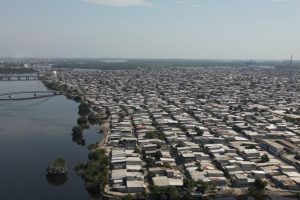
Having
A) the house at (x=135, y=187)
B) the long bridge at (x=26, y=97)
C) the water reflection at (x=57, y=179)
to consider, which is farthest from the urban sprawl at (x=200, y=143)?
the long bridge at (x=26, y=97)

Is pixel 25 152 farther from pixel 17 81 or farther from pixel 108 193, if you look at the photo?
pixel 17 81

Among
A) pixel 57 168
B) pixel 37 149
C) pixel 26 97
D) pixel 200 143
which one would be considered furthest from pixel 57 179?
pixel 26 97

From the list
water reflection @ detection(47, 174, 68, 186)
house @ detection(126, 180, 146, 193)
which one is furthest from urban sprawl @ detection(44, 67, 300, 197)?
water reflection @ detection(47, 174, 68, 186)

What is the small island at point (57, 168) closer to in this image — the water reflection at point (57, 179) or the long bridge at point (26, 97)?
the water reflection at point (57, 179)

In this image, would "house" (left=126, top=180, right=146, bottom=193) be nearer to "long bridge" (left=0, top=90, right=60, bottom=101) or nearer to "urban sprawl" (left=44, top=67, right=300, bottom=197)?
"urban sprawl" (left=44, top=67, right=300, bottom=197)

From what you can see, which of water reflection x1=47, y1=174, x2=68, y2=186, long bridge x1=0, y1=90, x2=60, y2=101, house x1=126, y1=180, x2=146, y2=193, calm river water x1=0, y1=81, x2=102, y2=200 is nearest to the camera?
house x1=126, y1=180, x2=146, y2=193

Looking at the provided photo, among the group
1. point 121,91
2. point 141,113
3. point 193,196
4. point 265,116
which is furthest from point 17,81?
point 193,196

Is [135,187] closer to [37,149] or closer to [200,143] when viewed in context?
[200,143]


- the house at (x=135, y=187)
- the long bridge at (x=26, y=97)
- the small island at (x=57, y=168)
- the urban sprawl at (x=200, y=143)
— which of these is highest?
the urban sprawl at (x=200, y=143)

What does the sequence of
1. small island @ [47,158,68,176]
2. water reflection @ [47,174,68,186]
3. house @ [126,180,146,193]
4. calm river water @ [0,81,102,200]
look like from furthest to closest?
small island @ [47,158,68,176], water reflection @ [47,174,68,186], calm river water @ [0,81,102,200], house @ [126,180,146,193]
